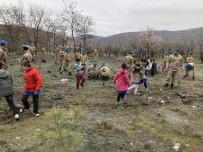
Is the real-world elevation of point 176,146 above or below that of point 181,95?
below

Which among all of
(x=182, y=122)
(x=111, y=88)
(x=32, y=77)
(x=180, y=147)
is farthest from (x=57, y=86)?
(x=180, y=147)

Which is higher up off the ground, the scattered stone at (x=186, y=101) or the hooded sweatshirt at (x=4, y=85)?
the hooded sweatshirt at (x=4, y=85)

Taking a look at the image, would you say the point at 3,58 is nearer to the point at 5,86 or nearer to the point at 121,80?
the point at 5,86

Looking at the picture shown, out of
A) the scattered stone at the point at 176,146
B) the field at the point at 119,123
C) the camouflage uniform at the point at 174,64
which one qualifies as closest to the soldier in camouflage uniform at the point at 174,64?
the camouflage uniform at the point at 174,64

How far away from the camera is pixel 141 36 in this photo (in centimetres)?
5575

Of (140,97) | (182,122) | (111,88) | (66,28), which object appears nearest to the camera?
(182,122)

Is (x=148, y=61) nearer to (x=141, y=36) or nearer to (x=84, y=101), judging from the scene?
(x=84, y=101)

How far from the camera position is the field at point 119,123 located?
657cm

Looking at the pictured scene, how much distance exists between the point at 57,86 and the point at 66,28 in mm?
24606

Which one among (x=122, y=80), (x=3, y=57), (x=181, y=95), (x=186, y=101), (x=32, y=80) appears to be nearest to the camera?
(x=32, y=80)

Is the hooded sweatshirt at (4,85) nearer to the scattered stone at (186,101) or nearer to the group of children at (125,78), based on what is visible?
the group of children at (125,78)

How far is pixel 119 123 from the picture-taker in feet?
26.8

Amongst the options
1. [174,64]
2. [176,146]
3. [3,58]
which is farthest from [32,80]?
[174,64]

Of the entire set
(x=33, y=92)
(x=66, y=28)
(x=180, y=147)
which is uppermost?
(x=66, y=28)
